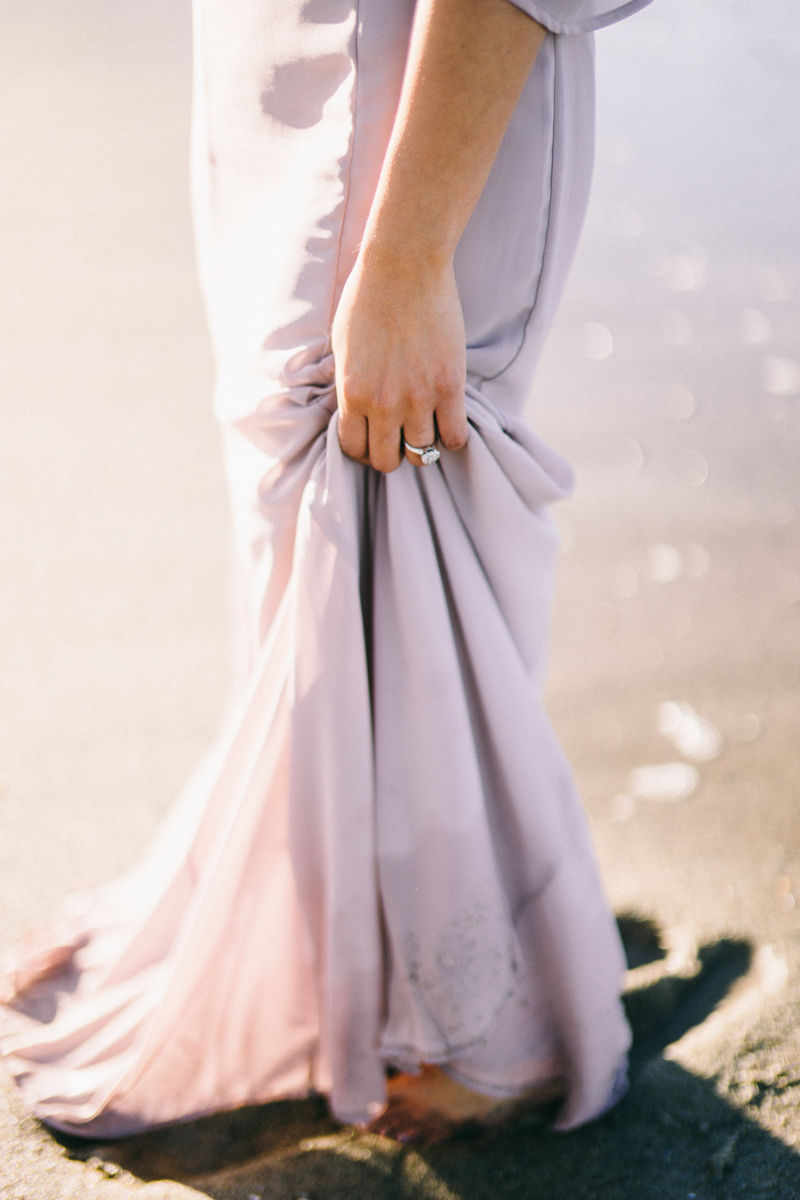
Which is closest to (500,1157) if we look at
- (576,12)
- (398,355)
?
(398,355)

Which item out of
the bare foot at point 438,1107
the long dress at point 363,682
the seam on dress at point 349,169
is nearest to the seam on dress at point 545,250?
the long dress at point 363,682

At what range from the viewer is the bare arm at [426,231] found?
925mm

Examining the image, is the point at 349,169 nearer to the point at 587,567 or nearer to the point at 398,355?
the point at 398,355

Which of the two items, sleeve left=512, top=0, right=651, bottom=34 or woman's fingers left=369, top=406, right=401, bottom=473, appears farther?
woman's fingers left=369, top=406, right=401, bottom=473

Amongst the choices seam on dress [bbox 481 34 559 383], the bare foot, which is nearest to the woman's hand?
seam on dress [bbox 481 34 559 383]

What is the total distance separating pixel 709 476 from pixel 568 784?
2.11 metres

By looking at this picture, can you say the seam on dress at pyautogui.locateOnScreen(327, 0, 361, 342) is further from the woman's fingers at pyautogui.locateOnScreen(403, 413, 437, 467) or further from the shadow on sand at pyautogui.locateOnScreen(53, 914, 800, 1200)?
the shadow on sand at pyautogui.locateOnScreen(53, 914, 800, 1200)

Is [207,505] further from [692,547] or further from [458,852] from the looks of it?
[458,852]

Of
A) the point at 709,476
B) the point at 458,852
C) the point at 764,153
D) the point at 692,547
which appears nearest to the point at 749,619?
the point at 692,547

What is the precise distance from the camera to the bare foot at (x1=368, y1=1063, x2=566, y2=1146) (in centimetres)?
126

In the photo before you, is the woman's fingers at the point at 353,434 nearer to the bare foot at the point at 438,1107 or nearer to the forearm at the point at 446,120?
the forearm at the point at 446,120

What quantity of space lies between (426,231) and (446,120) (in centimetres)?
11

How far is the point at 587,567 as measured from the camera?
8.75ft

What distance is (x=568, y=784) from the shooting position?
1253mm
